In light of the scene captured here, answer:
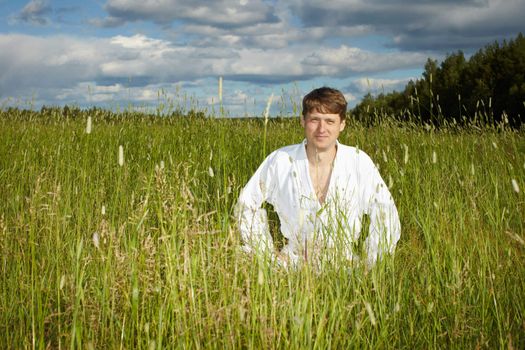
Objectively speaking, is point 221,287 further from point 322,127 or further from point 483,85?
point 483,85

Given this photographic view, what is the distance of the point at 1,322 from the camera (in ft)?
8.52

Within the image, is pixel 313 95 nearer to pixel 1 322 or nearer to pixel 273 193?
pixel 273 193

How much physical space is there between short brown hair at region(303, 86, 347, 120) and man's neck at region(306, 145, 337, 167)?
1.01ft

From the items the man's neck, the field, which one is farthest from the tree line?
the field

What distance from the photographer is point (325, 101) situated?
11.7ft

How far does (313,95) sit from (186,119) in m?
4.18

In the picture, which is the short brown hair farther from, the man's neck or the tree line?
the tree line

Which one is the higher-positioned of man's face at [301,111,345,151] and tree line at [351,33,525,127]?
tree line at [351,33,525,127]

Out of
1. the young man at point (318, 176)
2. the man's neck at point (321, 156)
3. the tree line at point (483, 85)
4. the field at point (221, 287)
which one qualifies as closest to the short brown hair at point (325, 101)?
the young man at point (318, 176)

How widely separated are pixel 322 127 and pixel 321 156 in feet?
0.91

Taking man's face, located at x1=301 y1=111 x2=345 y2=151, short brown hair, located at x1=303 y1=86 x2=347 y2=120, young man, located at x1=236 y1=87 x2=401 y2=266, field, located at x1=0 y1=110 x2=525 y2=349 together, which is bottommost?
field, located at x1=0 y1=110 x2=525 y2=349

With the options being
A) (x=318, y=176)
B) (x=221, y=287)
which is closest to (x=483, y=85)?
(x=318, y=176)

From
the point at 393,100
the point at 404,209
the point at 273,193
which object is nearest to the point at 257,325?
the point at 273,193

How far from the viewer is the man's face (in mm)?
3607
